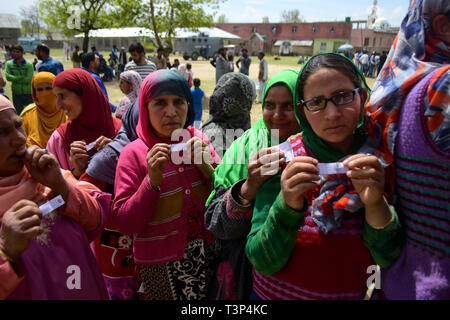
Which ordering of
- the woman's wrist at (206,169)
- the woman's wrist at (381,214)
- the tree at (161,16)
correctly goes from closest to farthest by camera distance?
1. the woman's wrist at (381,214)
2. the woman's wrist at (206,169)
3. the tree at (161,16)

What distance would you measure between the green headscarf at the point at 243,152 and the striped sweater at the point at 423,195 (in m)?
0.68

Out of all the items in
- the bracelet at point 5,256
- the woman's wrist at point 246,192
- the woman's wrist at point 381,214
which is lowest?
the bracelet at point 5,256

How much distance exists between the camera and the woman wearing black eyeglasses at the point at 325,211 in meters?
1.13

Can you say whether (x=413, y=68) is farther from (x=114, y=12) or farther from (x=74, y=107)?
(x=114, y=12)

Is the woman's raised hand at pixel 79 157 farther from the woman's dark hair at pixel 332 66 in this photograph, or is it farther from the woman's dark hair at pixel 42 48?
the woman's dark hair at pixel 42 48

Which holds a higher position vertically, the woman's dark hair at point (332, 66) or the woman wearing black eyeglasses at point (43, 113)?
the woman's dark hair at point (332, 66)

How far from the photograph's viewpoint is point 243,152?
1.72 meters

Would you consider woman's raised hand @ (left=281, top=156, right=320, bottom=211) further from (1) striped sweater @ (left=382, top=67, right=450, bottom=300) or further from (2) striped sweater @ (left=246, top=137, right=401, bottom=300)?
(1) striped sweater @ (left=382, top=67, right=450, bottom=300)

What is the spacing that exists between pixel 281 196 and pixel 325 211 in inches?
7.1

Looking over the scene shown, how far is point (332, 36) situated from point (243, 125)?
6195 centimetres

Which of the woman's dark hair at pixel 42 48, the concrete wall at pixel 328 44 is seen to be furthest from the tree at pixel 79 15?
the concrete wall at pixel 328 44

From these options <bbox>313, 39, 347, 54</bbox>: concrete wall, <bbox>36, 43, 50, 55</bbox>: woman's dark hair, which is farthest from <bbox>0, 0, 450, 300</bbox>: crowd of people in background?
<bbox>313, 39, 347, 54</bbox>: concrete wall

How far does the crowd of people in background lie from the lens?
106 cm
